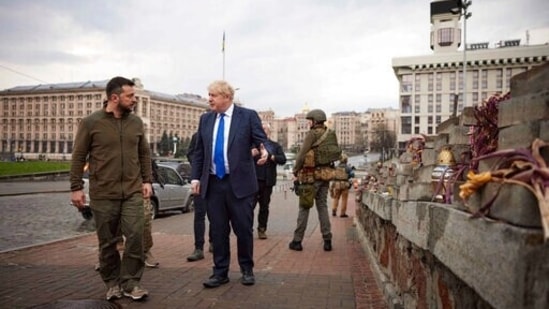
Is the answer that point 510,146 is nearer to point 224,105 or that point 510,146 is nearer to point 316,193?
point 224,105

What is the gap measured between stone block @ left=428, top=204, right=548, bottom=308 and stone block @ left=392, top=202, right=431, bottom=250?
346 mm

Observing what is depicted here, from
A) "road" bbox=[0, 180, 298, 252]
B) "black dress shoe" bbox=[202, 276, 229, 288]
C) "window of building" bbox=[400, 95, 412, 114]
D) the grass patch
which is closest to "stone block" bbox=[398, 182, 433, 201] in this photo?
"black dress shoe" bbox=[202, 276, 229, 288]

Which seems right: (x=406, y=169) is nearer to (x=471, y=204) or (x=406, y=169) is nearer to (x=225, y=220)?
(x=225, y=220)

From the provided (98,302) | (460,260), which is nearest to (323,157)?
(98,302)

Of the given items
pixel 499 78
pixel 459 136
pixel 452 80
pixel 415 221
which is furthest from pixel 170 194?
pixel 499 78

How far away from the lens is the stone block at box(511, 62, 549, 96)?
1.51 metres

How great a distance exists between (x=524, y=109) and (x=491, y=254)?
22.3 inches

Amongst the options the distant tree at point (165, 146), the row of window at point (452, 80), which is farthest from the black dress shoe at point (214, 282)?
the distant tree at point (165, 146)

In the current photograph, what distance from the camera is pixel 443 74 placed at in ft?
317

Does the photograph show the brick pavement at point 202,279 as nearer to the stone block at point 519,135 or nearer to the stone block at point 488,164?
the stone block at point 488,164

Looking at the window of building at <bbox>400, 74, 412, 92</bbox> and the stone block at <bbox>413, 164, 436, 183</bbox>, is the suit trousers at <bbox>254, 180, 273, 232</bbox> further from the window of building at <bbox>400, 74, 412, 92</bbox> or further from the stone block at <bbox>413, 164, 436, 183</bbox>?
the window of building at <bbox>400, 74, 412, 92</bbox>

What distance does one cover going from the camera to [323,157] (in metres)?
6.79

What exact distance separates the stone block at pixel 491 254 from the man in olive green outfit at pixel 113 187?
3237 millimetres

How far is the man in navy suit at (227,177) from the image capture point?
471 centimetres
